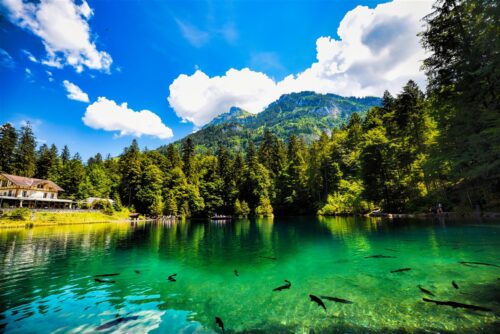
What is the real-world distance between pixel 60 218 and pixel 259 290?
2159 inches

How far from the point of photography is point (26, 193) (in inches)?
2256

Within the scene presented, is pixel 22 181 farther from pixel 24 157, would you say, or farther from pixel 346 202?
pixel 346 202

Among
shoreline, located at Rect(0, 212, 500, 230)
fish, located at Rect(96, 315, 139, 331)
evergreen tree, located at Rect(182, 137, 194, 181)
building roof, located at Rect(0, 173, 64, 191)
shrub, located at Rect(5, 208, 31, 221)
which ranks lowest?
fish, located at Rect(96, 315, 139, 331)

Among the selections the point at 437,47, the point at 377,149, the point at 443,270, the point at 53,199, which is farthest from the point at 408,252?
the point at 53,199

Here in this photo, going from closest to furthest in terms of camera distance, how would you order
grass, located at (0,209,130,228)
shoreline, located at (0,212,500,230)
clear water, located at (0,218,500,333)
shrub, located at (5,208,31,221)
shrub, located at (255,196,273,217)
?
clear water, located at (0,218,500,333) → shoreline, located at (0,212,500,230) → grass, located at (0,209,130,228) → shrub, located at (5,208,31,221) → shrub, located at (255,196,273,217)

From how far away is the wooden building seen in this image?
54844 mm

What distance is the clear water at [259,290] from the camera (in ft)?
23.7

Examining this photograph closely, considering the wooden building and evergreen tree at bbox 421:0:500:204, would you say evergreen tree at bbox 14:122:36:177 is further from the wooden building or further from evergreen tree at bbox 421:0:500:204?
evergreen tree at bbox 421:0:500:204

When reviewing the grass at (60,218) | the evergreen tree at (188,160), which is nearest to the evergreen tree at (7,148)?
the grass at (60,218)

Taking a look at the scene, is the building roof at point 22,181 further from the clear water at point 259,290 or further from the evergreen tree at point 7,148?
the clear water at point 259,290

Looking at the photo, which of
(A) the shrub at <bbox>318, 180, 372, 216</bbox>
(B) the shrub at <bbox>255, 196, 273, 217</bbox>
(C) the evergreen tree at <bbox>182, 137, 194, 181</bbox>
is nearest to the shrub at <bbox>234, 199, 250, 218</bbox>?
(B) the shrub at <bbox>255, 196, 273, 217</bbox>

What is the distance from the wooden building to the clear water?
51735mm

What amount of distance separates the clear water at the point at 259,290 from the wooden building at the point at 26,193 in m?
51.7

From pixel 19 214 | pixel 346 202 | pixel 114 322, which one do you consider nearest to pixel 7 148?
pixel 19 214
